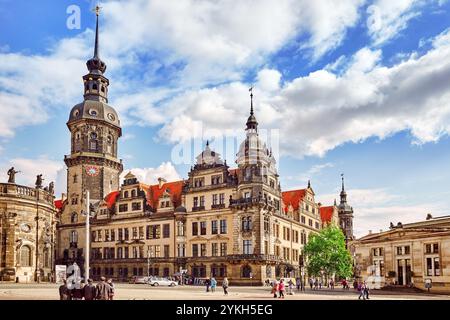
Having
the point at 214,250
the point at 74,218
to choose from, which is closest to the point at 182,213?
the point at 214,250

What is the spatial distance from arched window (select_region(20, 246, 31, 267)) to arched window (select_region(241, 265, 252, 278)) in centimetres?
2460

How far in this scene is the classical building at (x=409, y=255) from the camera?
129 feet

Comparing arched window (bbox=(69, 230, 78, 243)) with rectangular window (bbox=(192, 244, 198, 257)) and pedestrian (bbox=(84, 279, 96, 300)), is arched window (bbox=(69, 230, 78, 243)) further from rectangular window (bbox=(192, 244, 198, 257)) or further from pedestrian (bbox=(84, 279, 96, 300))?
pedestrian (bbox=(84, 279, 96, 300))

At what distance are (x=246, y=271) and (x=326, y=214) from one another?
→ 3076cm

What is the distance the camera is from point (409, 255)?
42406 millimetres

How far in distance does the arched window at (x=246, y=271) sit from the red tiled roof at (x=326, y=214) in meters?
28.2

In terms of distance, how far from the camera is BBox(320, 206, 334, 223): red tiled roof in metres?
89.4

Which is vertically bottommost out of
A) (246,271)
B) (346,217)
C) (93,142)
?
(246,271)

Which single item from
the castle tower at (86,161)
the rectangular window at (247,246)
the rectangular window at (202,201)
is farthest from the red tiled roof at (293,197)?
the castle tower at (86,161)

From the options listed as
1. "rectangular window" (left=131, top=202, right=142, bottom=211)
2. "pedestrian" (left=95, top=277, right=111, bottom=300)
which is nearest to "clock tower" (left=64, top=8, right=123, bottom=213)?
"rectangular window" (left=131, top=202, right=142, bottom=211)

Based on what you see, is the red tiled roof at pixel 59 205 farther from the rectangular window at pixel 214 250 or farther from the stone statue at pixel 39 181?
the rectangular window at pixel 214 250

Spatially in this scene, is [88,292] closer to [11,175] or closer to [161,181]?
[11,175]

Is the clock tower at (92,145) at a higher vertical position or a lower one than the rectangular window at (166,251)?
higher
